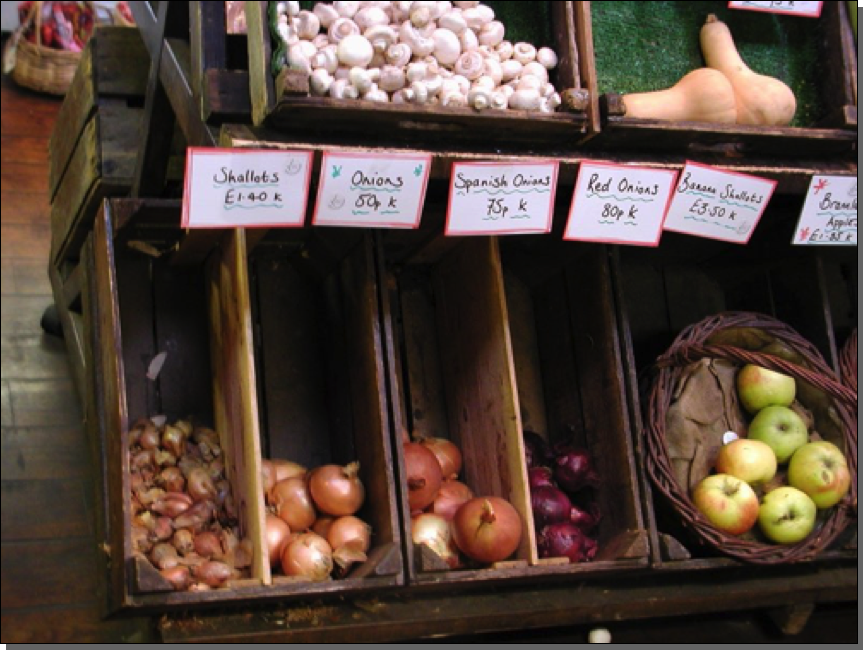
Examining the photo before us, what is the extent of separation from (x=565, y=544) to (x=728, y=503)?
0.31 metres

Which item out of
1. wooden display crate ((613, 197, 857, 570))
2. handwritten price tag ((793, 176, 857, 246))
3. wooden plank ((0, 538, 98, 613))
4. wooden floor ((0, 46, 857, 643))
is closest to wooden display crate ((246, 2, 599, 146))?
wooden display crate ((613, 197, 857, 570))

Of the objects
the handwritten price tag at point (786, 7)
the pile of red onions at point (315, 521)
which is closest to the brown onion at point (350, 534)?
the pile of red onions at point (315, 521)

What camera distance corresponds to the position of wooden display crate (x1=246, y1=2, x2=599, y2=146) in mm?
1922

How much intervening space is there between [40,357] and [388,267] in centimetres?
112

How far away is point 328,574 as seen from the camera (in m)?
1.99

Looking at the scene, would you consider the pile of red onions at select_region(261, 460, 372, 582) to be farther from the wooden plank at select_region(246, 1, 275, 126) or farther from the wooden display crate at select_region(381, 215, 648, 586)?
the wooden plank at select_region(246, 1, 275, 126)

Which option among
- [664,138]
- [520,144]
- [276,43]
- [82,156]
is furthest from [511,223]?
[82,156]

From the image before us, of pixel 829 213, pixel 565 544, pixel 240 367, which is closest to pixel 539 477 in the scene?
pixel 565 544

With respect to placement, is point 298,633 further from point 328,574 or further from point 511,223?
point 511,223

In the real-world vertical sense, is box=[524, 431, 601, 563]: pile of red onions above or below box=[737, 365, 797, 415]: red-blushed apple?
below

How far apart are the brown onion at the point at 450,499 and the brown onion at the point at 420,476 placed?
2cm

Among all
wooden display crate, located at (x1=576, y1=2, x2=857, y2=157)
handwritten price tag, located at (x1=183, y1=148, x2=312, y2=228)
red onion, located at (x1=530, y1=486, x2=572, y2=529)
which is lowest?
red onion, located at (x1=530, y1=486, x2=572, y2=529)

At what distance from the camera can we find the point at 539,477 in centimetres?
230

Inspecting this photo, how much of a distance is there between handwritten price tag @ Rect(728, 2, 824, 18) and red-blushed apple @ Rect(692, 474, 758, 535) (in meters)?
0.92
